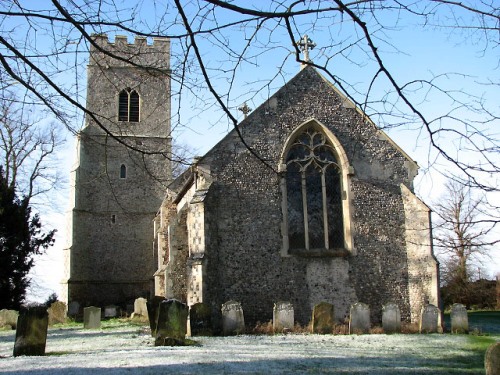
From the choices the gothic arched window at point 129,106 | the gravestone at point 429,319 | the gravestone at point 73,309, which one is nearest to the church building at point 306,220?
the gravestone at point 429,319

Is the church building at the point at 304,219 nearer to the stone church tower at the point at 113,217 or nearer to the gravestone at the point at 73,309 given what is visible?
the gravestone at the point at 73,309

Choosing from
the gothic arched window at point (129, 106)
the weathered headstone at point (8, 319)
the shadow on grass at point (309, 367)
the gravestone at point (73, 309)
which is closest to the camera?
the shadow on grass at point (309, 367)

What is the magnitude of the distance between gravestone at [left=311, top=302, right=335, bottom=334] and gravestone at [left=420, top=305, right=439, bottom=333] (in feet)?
7.19

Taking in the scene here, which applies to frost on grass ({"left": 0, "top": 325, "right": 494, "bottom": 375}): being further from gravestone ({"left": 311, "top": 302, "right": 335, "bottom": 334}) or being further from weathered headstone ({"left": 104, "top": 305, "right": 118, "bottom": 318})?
weathered headstone ({"left": 104, "top": 305, "right": 118, "bottom": 318})

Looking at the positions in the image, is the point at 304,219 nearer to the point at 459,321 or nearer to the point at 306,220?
the point at 306,220

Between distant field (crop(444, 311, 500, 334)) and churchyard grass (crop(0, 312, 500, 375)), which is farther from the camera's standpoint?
distant field (crop(444, 311, 500, 334))

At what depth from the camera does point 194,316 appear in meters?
13.0

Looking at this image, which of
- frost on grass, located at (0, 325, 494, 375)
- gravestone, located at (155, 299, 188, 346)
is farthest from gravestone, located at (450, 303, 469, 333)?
gravestone, located at (155, 299, 188, 346)

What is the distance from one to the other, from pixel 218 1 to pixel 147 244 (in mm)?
26313

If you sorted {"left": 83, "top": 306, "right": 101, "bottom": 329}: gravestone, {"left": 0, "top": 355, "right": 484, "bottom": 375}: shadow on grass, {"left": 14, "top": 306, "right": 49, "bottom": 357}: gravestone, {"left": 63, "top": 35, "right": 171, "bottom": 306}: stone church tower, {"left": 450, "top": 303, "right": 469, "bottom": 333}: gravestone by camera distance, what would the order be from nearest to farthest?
{"left": 0, "top": 355, "right": 484, "bottom": 375}: shadow on grass < {"left": 14, "top": 306, "right": 49, "bottom": 357}: gravestone < {"left": 450, "top": 303, "right": 469, "bottom": 333}: gravestone < {"left": 83, "top": 306, "right": 101, "bottom": 329}: gravestone < {"left": 63, "top": 35, "right": 171, "bottom": 306}: stone church tower

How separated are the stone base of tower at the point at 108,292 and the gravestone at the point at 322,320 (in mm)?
15984

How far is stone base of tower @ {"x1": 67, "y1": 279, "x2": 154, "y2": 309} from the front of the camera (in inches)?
1074

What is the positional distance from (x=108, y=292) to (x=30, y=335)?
61.8 ft

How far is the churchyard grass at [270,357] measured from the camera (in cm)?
746
